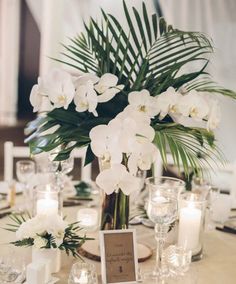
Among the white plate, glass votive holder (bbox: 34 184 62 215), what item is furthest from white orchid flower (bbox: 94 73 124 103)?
the white plate

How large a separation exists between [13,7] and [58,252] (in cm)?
450

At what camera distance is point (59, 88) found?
122 cm

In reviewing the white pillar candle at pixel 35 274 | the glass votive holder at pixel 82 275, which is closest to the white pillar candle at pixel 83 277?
the glass votive holder at pixel 82 275

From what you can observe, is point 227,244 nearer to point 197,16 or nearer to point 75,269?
point 75,269

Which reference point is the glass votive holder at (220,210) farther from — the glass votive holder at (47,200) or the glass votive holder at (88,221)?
the glass votive holder at (47,200)

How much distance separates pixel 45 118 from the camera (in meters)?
1.37

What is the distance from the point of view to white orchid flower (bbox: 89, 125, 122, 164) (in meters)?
1.15

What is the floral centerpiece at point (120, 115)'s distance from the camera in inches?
46.1

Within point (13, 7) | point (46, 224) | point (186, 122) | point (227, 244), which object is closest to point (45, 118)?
point (46, 224)

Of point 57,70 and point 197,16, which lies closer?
point 57,70

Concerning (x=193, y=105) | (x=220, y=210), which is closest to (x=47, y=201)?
(x=193, y=105)

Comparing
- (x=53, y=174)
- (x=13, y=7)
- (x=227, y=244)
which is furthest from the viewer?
(x=13, y=7)

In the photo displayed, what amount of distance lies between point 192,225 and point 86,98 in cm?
59

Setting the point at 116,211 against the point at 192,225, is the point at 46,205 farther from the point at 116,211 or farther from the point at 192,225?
the point at 192,225
